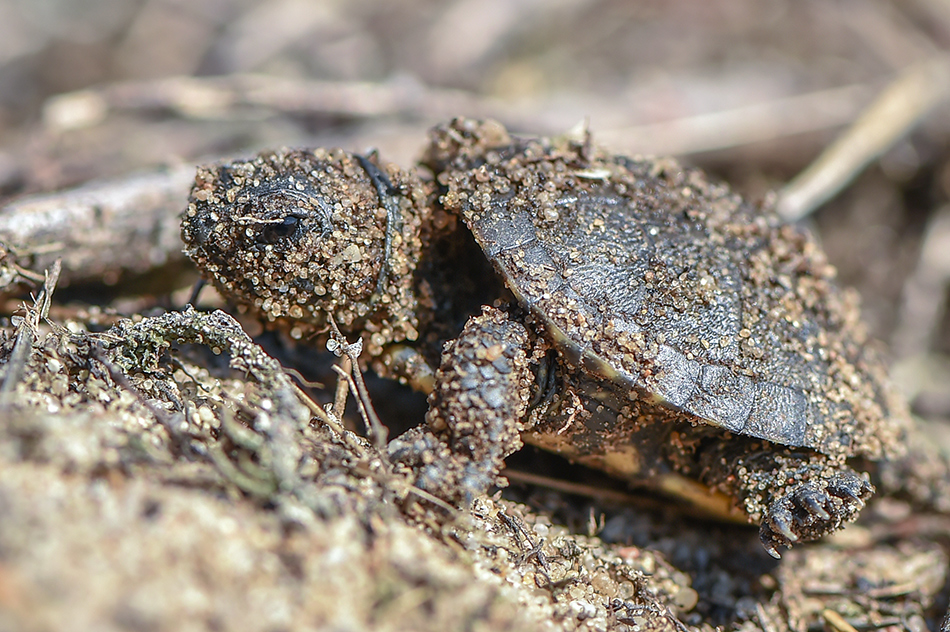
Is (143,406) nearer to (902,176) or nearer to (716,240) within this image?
(716,240)

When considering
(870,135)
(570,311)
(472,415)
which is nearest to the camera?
(472,415)

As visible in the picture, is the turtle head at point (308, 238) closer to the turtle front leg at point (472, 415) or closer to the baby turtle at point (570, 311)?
the baby turtle at point (570, 311)

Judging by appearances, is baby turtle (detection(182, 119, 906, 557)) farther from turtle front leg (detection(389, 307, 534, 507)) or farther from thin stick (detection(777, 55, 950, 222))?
thin stick (detection(777, 55, 950, 222))

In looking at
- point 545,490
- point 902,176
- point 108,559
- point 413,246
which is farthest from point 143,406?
point 902,176

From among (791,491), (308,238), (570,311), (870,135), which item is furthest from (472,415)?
(870,135)

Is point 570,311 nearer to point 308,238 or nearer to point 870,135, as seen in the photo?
point 308,238

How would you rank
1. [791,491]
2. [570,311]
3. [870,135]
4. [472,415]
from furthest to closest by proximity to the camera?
[870,135], [791,491], [570,311], [472,415]

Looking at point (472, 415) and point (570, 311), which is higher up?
point (570, 311)

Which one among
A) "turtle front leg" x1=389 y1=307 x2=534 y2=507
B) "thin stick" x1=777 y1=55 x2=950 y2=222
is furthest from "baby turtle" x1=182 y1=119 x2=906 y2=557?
"thin stick" x1=777 y1=55 x2=950 y2=222
